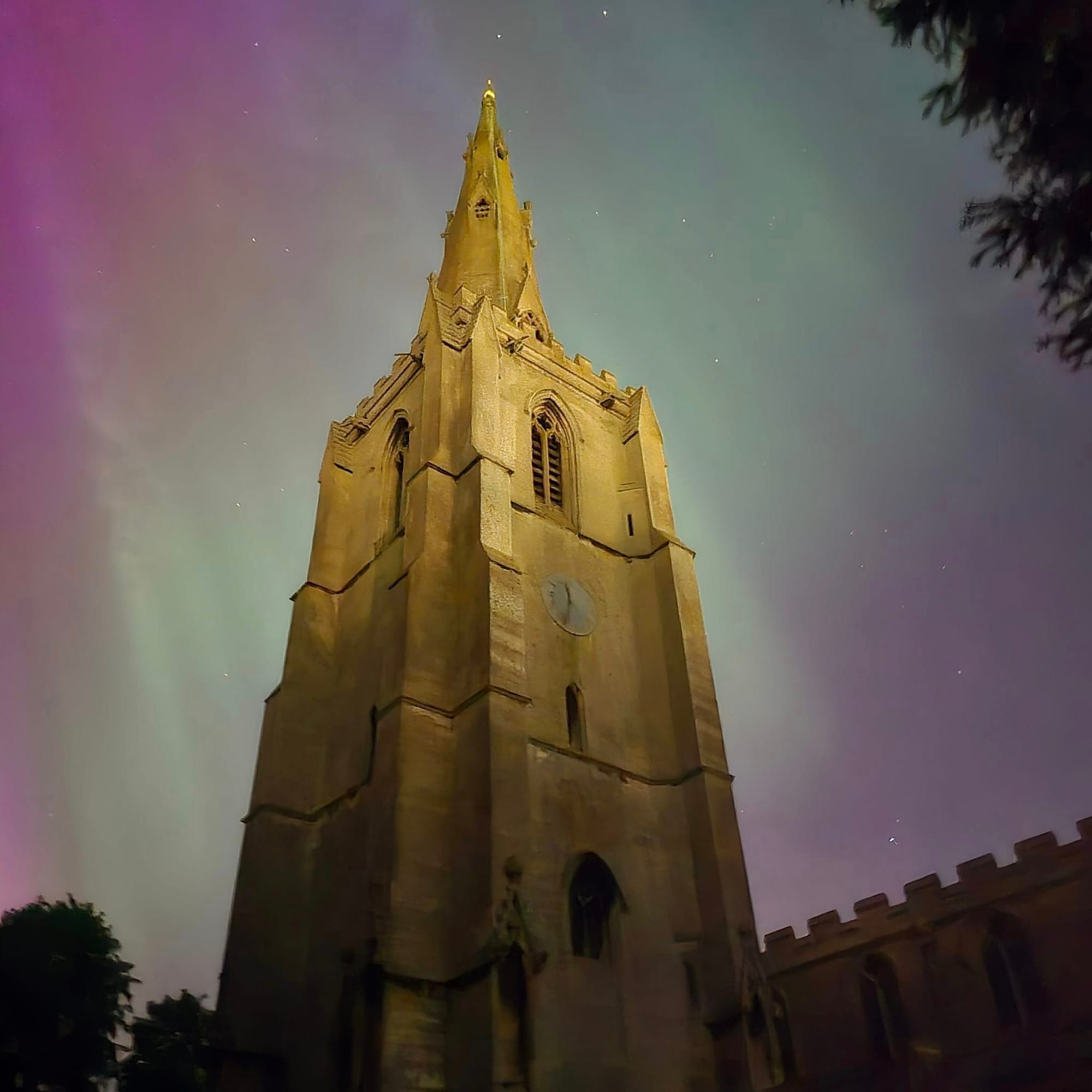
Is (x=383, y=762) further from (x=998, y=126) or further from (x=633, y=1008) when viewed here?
(x=998, y=126)

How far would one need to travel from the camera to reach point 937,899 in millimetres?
18406

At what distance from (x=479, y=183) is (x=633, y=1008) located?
3020 cm

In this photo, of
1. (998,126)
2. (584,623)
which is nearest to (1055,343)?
(998,126)

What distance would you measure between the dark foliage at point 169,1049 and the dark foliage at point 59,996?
1.61 meters

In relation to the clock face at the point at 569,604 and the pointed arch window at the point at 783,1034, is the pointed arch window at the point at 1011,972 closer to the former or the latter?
the pointed arch window at the point at 783,1034

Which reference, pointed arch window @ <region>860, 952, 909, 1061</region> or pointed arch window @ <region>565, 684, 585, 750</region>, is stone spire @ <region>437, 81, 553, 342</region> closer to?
pointed arch window @ <region>565, 684, 585, 750</region>

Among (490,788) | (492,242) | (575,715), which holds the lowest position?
(490,788)

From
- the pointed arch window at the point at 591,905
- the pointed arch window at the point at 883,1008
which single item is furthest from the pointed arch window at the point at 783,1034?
the pointed arch window at the point at 591,905

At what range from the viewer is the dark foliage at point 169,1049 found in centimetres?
2380

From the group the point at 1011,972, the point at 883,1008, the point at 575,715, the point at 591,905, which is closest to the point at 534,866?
Result: the point at 591,905

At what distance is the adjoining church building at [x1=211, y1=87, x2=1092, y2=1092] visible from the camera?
1431 cm

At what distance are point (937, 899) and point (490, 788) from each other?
31.3 feet

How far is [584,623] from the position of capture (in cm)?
2056

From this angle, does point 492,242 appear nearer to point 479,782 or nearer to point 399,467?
point 399,467
